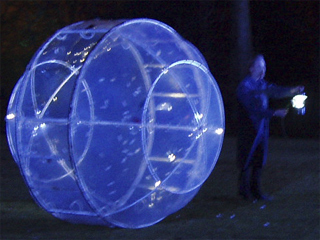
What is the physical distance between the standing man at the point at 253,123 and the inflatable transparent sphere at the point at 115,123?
383 mm

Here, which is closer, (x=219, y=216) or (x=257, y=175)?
(x=219, y=216)

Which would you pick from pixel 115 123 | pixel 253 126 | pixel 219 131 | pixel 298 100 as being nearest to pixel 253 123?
pixel 253 126

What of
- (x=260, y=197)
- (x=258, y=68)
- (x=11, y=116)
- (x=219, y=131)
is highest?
(x=258, y=68)

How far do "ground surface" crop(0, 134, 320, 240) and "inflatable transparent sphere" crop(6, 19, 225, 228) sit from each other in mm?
209

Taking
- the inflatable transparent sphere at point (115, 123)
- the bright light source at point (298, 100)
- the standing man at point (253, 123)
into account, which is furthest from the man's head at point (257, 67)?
the inflatable transparent sphere at point (115, 123)

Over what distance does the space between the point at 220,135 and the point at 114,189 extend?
1.60m

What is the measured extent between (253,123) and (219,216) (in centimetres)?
138

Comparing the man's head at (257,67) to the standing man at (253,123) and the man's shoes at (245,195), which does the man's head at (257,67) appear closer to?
the standing man at (253,123)

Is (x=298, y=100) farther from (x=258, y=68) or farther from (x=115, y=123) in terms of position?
(x=115, y=123)

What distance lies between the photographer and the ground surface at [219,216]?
22.2ft

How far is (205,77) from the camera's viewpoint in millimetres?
7977

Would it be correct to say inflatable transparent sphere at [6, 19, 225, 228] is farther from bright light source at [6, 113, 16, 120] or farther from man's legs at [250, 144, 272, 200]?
man's legs at [250, 144, 272, 200]

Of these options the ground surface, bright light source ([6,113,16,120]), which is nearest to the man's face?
the ground surface

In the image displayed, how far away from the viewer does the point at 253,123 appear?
26.6 feet
